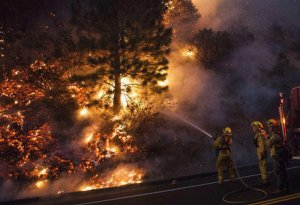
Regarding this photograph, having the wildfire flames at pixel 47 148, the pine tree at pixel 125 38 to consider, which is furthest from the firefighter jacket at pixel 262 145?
the pine tree at pixel 125 38

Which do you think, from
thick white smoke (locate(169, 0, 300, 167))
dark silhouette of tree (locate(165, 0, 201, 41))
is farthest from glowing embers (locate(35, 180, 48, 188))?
Result: dark silhouette of tree (locate(165, 0, 201, 41))

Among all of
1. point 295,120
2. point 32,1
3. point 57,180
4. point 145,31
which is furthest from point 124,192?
point 32,1

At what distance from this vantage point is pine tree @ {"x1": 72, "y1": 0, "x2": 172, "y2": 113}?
50.4 ft

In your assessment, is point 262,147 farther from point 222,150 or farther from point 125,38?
point 125,38

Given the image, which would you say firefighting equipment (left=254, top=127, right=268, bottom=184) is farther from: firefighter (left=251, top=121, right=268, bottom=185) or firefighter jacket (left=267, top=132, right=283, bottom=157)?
firefighter jacket (left=267, top=132, right=283, bottom=157)

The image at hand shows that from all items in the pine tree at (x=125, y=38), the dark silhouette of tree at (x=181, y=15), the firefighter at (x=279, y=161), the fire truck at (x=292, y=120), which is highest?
the dark silhouette of tree at (x=181, y=15)

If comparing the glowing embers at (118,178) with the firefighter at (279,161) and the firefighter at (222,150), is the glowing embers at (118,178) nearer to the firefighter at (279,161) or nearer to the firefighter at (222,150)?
the firefighter at (222,150)

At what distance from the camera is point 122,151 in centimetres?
1458

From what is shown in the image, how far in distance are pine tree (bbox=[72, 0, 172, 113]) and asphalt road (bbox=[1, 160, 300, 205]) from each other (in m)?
6.24

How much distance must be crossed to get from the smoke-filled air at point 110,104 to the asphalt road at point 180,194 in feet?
4.90

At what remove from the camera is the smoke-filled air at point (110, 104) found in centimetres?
1366

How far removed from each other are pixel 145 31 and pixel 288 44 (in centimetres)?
1580

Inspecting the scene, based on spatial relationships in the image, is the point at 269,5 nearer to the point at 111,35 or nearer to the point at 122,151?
the point at 111,35

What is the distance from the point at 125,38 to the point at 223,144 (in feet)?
26.5
